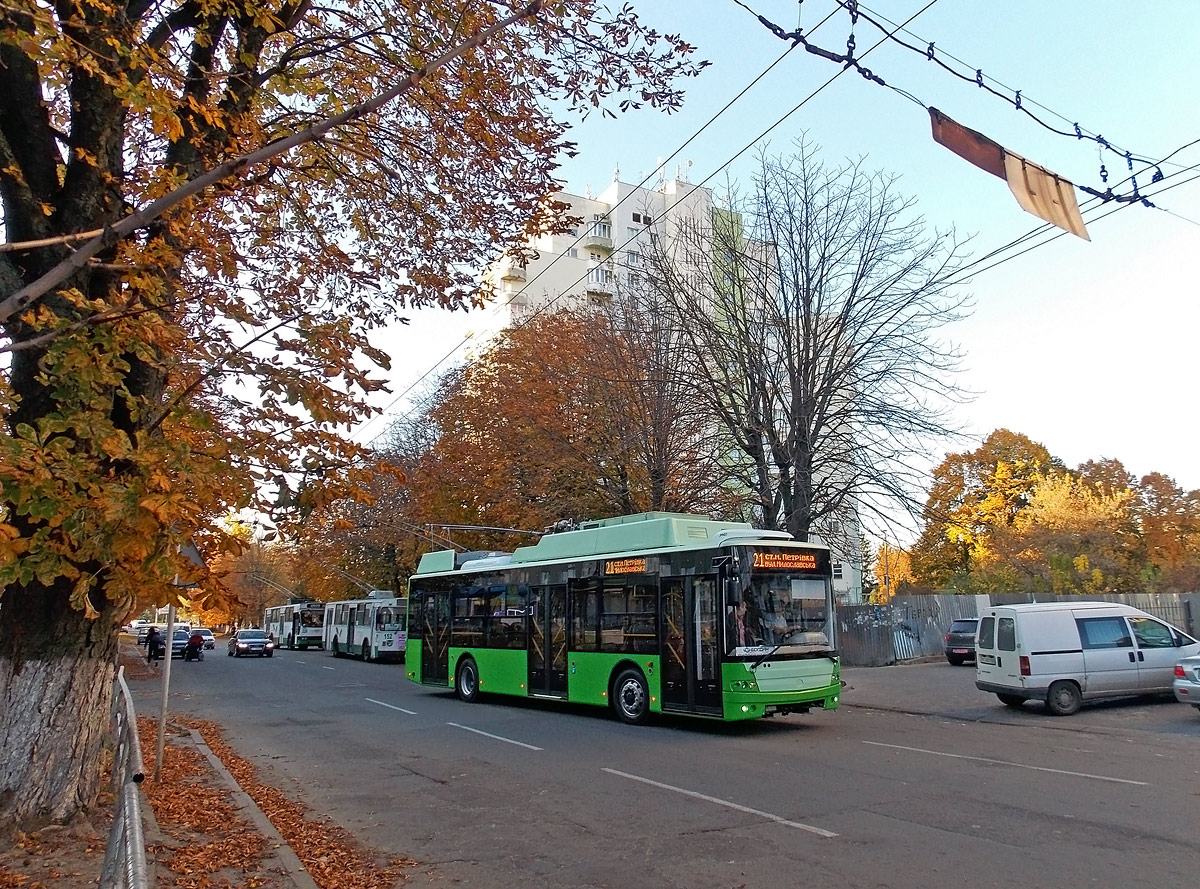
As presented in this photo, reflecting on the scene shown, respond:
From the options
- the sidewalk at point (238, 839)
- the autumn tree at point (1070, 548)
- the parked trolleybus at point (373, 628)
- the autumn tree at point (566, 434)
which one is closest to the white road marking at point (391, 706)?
the sidewalk at point (238, 839)

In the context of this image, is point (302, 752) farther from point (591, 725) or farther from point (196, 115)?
point (196, 115)

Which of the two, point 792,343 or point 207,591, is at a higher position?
point 792,343

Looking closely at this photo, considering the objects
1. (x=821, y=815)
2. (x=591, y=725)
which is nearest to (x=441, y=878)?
→ (x=821, y=815)

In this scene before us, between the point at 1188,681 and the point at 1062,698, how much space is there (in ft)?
7.66

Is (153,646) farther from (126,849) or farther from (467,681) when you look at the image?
(126,849)

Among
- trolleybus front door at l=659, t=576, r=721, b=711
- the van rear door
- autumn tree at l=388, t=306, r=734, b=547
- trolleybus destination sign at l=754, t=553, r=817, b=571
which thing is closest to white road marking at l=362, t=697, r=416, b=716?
trolleybus front door at l=659, t=576, r=721, b=711

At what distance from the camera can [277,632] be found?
64812 mm

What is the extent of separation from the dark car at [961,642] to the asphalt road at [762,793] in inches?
412

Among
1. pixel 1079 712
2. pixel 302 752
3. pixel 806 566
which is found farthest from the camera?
pixel 1079 712

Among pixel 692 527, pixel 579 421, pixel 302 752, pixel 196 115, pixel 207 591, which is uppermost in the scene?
pixel 579 421

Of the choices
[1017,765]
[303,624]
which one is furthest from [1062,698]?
[303,624]

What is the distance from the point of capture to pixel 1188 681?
1459cm

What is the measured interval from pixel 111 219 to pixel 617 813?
6.82m

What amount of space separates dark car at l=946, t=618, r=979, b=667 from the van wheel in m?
11.8
